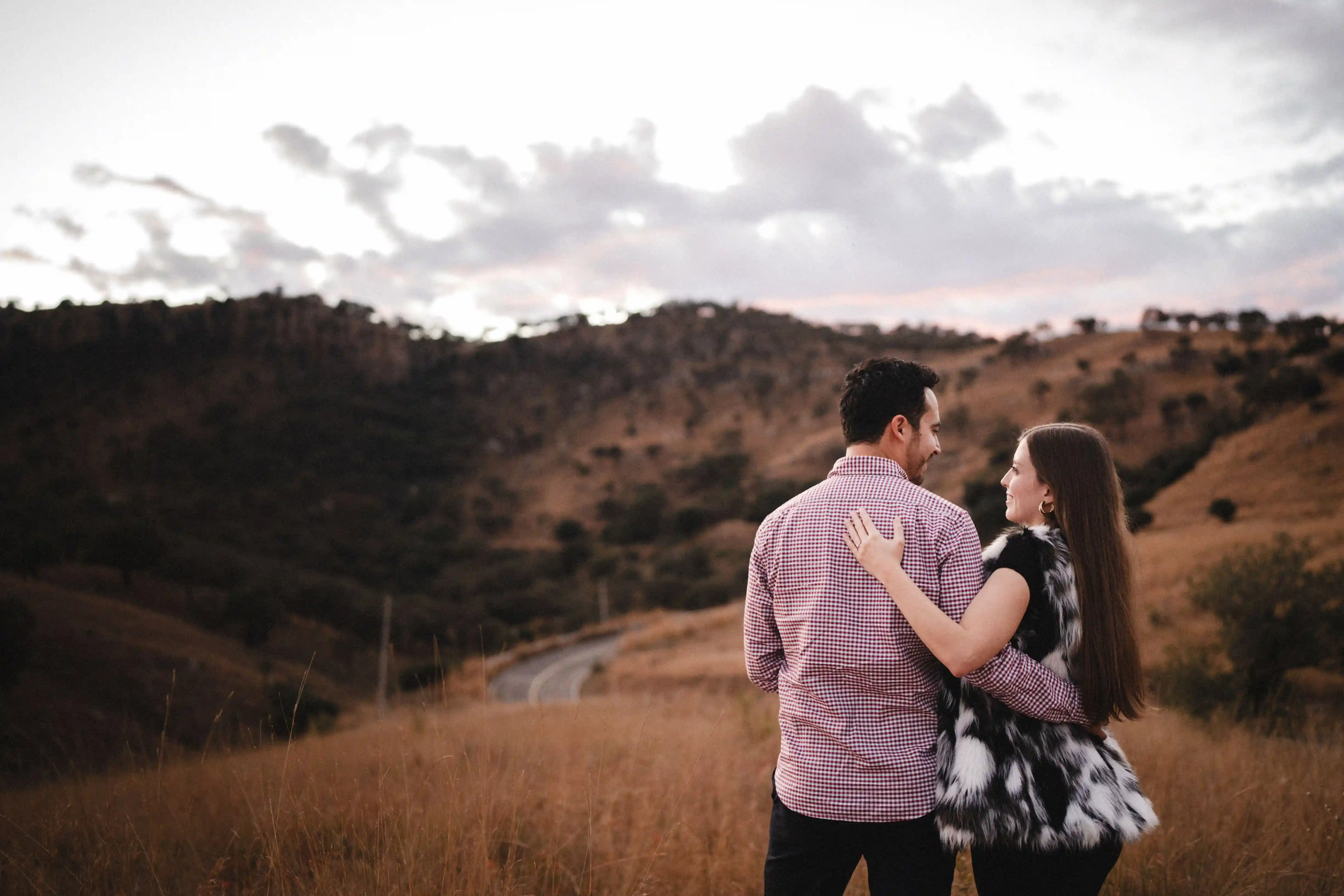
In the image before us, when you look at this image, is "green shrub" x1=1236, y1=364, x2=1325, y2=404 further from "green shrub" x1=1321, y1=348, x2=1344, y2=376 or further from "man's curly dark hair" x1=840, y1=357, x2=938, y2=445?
"man's curly dark hair" x1=840, y1=357, x2=938, y2=445

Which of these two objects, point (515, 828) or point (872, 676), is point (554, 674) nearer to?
point (515, 828)

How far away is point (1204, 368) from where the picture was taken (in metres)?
50.3

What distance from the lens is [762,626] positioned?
2.55 meters

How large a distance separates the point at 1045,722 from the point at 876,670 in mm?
536

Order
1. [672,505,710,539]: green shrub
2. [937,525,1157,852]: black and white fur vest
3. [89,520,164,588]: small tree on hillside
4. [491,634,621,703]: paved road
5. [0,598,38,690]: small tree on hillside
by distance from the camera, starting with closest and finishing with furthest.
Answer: [937,525,1157,852]: black and white fur vest, [0,598,38,690]: small tree on hillside, [491,634,621,703]: paved road, [89,520,164,588]: small tree on hillside, [672,505,710,539]: green shrub

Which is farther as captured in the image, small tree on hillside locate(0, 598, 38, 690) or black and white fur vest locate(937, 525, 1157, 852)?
small tree on hillside locate(0, 598, 38, 690)

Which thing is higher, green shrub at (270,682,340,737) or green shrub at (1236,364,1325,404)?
green shrub at (1236,364,1325,404)

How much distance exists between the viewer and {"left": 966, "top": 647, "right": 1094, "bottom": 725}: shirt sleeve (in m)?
2.11

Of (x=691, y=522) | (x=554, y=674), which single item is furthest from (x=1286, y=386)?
(x=554, y=674)

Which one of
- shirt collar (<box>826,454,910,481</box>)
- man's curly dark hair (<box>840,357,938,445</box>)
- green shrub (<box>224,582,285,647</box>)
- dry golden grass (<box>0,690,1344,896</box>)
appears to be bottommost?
Result: green shrub (<box>224,582,285,647</box>)

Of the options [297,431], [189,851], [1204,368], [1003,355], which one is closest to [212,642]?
[189,851]

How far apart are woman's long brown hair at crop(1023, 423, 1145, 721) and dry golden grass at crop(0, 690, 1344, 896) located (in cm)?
197

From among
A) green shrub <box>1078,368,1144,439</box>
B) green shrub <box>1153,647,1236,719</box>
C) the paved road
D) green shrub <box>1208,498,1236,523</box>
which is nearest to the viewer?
green shrub <box>1153,647,1236,719</box>

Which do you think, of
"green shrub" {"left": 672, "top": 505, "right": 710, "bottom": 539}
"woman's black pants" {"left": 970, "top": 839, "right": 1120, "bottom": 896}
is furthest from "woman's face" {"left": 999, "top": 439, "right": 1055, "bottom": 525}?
"green shrub" {"left": 672, "top": 505, "right": 710, "bottom": 539}
